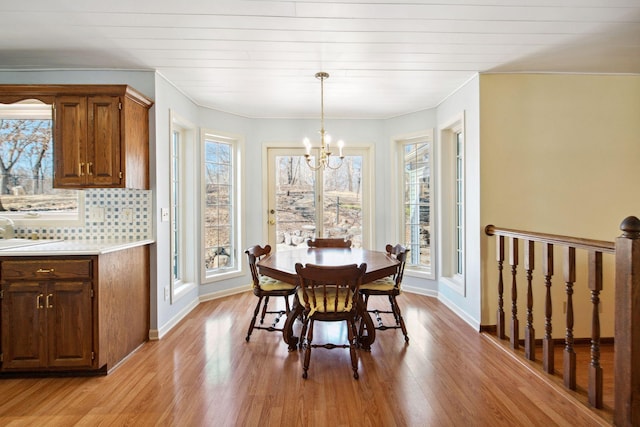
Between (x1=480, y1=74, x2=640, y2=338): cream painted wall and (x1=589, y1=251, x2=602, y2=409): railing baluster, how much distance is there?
1.26 meters

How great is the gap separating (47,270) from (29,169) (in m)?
1.28

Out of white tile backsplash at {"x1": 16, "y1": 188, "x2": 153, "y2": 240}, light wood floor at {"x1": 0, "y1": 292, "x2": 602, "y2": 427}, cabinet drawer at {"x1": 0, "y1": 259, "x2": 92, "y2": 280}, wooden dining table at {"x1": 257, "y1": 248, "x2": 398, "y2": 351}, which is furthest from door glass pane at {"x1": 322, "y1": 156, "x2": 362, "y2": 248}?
cabinet drawer at {"x1": 0, "y1": 259, "x2": 92, "y2": 280}

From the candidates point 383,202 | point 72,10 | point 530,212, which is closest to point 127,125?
point 72,10

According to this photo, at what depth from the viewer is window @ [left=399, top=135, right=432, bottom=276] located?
4.55 m

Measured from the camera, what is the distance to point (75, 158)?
107 inches

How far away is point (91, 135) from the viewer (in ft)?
8.89

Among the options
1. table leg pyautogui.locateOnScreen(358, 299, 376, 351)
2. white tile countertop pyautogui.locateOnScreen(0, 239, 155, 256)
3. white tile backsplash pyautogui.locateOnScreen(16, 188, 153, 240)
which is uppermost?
white tile backsplash pyautogui.locateOnScreen(16, 188, 153, 240)

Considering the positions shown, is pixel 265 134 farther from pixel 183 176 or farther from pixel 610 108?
pixel 610 108

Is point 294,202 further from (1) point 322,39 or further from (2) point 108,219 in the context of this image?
(1) point 322,39

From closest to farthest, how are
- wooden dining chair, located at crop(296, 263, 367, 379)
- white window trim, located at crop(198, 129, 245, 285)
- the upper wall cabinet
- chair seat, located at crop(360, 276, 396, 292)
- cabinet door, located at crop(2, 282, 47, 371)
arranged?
wooden dining chair, located at crop(296, 263, 367, 379)
cabinet door, located at crop(2, 282, 47, 371)
the upper wall cabinet
chair seat, located at crop(360, 276, 396, 292)
white window trim, located at crop(198, 129, 245, 285)

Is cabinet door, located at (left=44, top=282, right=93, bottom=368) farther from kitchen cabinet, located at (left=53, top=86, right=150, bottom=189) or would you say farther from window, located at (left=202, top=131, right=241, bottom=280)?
window, located at (left=202, top=131, right=241, bottom=280)

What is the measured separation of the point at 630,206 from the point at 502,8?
242 centimetres

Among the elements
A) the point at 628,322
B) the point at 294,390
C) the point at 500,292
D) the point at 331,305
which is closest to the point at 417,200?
the point at 500,292

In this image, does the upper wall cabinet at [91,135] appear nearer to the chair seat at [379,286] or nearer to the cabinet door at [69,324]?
the cabinet door at [69,324]
